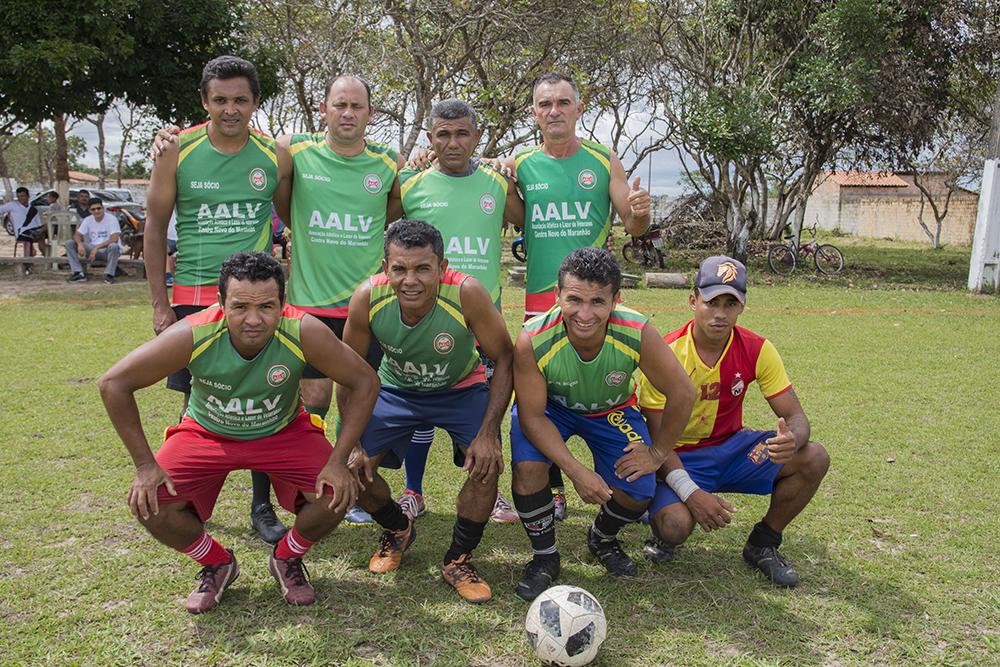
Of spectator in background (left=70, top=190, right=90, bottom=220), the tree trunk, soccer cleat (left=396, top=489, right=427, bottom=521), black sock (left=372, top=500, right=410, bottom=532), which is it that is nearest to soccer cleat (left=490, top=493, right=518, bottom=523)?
soccer cleat (left=396, top=489, right=427, bottom=521)

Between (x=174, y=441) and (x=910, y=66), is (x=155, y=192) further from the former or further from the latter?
(x=910, y=66)

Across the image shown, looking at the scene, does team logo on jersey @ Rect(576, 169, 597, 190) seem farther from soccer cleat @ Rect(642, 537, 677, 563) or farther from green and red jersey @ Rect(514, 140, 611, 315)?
soccer cleat @ Rect(642, 537, 677, 563)

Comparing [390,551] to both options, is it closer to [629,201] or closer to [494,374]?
[494,374]

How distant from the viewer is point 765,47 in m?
19.3

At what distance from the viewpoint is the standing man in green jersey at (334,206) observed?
4.55 m

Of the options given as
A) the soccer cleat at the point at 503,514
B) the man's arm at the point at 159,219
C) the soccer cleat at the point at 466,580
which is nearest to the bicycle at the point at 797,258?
the soccer cleat at the point at 503,514

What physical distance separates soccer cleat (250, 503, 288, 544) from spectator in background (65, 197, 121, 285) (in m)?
12.7

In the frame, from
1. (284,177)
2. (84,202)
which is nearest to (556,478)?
(284,177)

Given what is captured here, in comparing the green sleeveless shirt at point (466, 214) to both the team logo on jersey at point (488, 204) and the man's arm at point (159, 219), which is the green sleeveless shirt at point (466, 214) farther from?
→ the man's arm at point (159, 219)

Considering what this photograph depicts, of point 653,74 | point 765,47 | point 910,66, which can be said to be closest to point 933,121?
point 910,66

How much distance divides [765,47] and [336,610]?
19054mm

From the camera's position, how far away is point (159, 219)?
4.27 metres

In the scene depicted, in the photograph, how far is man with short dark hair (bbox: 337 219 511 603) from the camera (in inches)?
147

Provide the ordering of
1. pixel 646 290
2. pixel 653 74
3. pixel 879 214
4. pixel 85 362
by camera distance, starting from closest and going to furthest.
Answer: pixel 85 362, pixel 646 290, pixel 653 74, pixel 879 214
